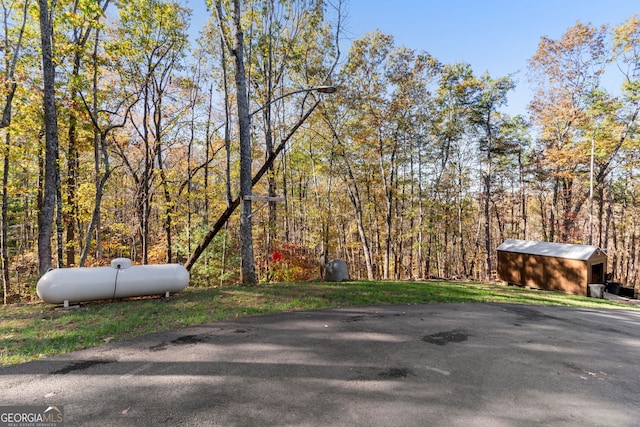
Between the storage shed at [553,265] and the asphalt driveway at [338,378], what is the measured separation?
10.8 metres

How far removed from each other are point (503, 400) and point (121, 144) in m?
18.4

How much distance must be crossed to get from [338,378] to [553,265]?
1700 centimetres

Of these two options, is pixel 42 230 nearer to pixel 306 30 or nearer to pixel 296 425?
pixel 296 425

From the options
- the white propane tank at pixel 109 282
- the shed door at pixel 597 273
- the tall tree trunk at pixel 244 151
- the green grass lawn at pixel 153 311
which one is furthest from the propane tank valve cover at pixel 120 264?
the shed door at pixel 597 273

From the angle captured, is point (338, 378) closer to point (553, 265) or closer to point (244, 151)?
point (244, 151)

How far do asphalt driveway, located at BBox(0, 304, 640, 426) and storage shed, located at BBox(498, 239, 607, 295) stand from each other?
35.3 feet

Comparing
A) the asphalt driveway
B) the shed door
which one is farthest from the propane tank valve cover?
the shed door

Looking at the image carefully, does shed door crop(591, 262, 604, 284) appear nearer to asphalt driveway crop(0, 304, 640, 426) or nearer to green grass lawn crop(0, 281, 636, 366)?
green grass lawn crop(0, 281, 636, 366)

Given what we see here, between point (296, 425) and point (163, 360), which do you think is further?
point (163, 360)

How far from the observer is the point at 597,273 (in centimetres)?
1459

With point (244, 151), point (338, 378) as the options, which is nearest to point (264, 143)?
point (244, 151)

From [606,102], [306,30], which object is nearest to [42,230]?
[306,30]

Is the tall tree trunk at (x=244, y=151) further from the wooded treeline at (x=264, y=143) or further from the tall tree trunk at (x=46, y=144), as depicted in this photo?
the tall tree trunk at (x=46, y=144)

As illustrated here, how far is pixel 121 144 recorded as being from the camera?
14.8m
